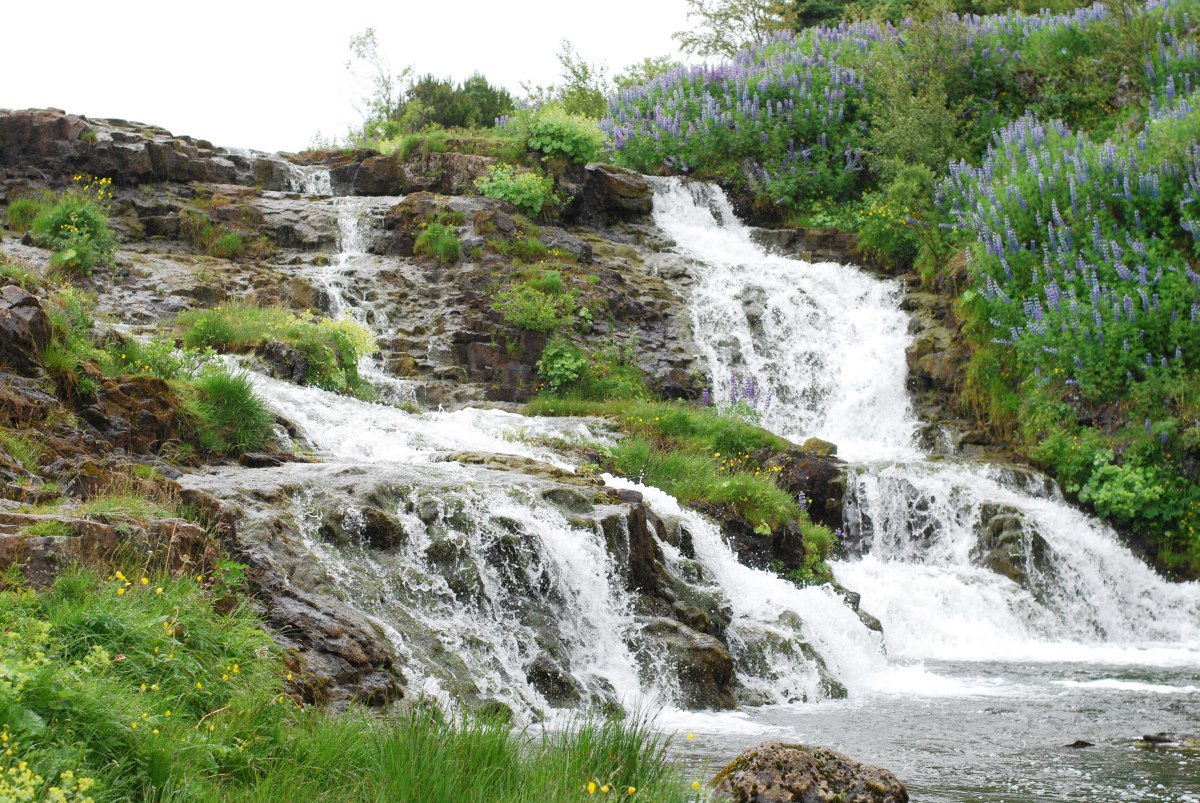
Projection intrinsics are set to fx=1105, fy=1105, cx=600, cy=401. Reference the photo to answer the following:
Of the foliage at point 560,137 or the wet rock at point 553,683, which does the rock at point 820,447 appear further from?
the foliage at point 560,137

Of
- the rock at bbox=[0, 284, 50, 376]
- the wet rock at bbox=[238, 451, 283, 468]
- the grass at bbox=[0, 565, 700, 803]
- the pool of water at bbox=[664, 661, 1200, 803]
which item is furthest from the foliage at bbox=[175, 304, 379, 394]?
the grass at bbox=[0, 565, 700, 803]

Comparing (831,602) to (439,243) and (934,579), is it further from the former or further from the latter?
(439,243)

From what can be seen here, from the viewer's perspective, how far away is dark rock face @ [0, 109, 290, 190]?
58.4ft

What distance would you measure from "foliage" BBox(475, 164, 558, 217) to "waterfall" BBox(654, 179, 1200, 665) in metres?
3.28

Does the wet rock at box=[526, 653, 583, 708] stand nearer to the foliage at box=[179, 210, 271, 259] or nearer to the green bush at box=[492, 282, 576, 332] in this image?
the green bush at box=[492, 282, 576, 332]

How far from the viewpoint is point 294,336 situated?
13336 millimetres

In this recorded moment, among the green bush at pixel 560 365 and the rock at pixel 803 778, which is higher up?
the green bush at pixel 560 365

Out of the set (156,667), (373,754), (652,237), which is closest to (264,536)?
(156,667)

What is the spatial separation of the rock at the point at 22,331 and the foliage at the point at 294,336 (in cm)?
405

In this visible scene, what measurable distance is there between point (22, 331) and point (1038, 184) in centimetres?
1413

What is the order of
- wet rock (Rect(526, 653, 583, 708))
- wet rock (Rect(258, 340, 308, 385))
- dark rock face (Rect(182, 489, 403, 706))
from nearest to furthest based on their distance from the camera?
dark rock face (Rect(182, 489, 403, 706)), wet rock (Rect(526, 653, 583, 708)), wet rock (Rect(258, 340, 308, 385))

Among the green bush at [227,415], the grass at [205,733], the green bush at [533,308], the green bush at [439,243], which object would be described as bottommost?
the grass at [205,733]

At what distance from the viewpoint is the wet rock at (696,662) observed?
8.20 m

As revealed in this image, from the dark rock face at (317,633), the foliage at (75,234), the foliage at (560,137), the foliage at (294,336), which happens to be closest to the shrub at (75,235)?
the foliage at (75,234)
